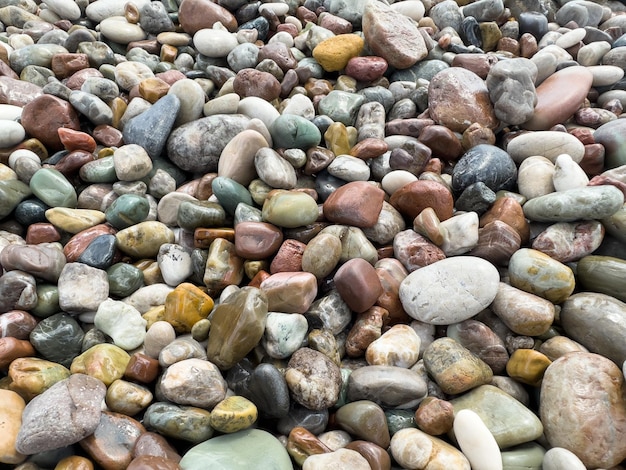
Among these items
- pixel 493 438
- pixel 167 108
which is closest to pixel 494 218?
pixel 493 438

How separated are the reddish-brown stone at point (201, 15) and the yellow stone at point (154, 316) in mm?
2000

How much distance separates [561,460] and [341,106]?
175 centimetres

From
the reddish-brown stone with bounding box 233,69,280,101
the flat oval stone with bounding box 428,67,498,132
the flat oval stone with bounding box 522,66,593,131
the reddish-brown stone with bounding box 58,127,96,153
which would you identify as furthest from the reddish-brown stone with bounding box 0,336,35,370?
the flat oval stone with bounding box 522,66,593,131

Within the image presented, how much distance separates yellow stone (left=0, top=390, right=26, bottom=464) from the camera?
1.23m

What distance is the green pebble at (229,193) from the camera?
6.07 ft

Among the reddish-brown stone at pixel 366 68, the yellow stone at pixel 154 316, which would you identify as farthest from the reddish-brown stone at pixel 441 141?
the yellow stone at pixel 154 316

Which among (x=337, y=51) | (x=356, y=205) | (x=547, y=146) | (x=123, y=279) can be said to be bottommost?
(x=123, y=279)

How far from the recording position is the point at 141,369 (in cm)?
142

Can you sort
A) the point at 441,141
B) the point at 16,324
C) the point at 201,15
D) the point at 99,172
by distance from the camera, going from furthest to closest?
the point at 201,15 → the point at 441,141 → the point at 99,172 → the point at 16,324

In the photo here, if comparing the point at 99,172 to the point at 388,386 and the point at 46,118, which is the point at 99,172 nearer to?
the point at 46,118

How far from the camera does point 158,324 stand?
4.98ft

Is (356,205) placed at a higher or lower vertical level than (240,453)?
higher

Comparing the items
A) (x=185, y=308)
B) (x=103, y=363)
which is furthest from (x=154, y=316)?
(x=103, y=363)

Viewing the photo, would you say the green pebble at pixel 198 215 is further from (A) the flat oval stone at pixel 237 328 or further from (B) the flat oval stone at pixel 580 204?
(B) the flat oval stone at pixel 580 204
